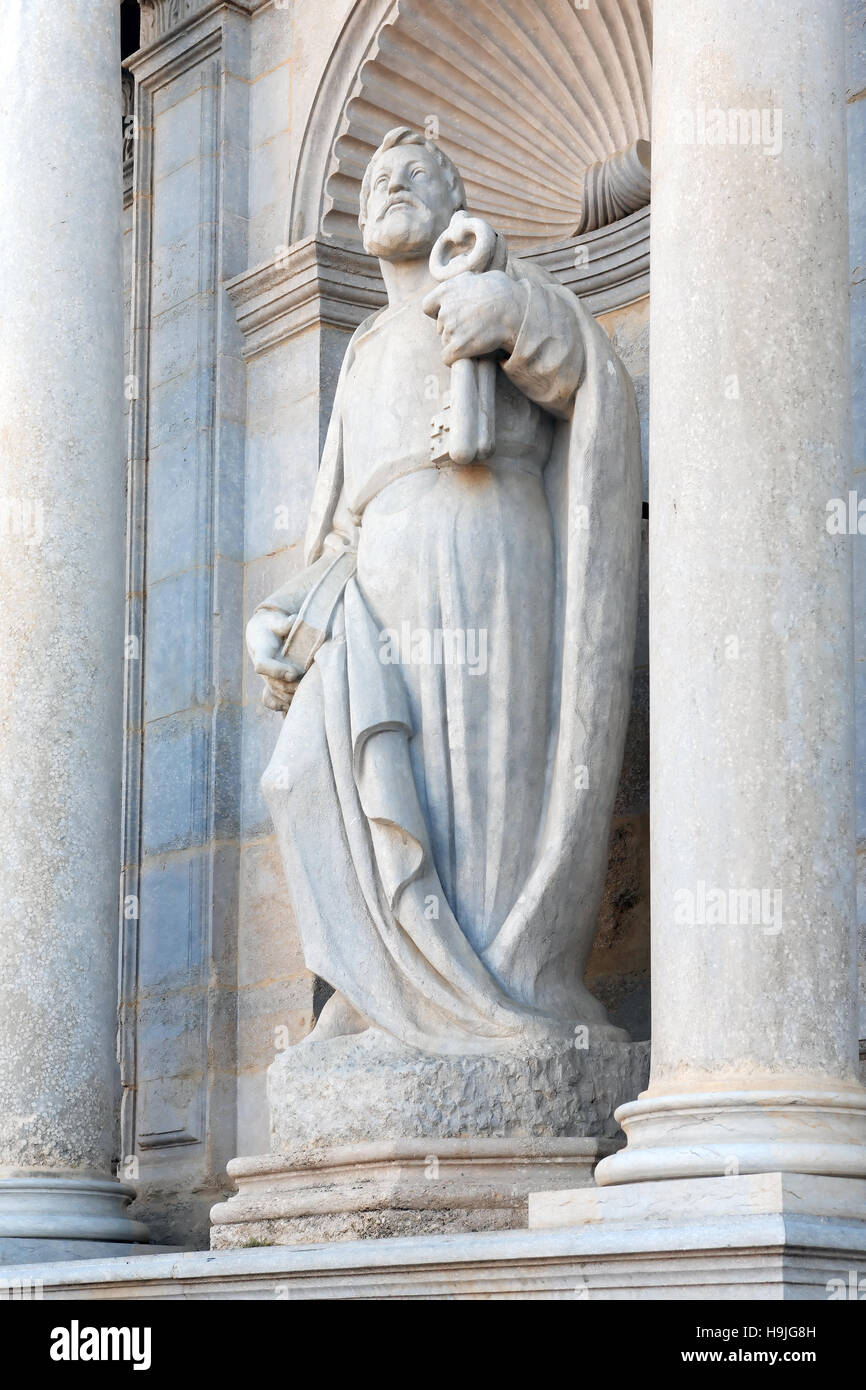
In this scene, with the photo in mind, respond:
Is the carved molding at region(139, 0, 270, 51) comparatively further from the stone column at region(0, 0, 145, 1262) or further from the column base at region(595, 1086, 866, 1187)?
the column base at region(595, 1086, 866, 1187)

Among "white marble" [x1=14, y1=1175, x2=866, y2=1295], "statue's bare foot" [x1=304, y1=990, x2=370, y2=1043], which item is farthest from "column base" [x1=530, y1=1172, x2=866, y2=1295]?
"statue's bare foot" [x1=304, y1=990, x2=370, y2=1043]

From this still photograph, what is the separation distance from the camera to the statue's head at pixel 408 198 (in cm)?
829

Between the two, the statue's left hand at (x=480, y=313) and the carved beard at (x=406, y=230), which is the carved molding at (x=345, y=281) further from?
the statue's left hand at (x=480, y=313)

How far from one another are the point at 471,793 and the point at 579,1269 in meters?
2.14

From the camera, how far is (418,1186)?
701 centimetres

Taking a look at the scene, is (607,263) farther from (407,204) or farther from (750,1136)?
(750,1136)

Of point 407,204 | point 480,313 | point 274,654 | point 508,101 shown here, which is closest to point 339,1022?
point 274,654

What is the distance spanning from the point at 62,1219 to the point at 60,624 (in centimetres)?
225

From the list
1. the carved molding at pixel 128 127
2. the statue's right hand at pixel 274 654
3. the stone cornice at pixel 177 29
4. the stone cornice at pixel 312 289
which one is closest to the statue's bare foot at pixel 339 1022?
the statue's right hand at pixel 274 654

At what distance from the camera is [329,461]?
859cm
